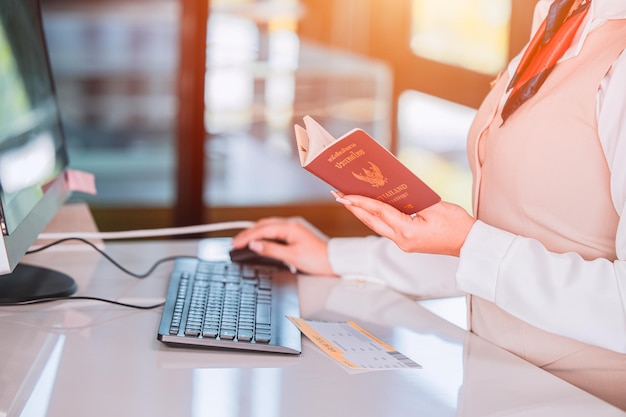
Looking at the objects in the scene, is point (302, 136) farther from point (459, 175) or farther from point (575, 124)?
point (459, 175)

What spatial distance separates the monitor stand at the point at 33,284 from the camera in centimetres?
122

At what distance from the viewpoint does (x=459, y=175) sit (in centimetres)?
408

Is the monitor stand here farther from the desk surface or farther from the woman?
the woman

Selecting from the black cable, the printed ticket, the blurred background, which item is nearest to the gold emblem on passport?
the printed ticket

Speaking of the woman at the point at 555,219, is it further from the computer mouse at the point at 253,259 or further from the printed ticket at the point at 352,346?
the computer mouse at the point at 253,259

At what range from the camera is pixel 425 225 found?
1096 mm

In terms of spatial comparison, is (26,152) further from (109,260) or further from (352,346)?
(352,346)

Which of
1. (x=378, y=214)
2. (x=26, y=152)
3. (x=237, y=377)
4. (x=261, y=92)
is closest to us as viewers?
(x=237, y=377)

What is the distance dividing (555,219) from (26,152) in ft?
2.58

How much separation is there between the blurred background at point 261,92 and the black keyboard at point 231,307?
7.67ft

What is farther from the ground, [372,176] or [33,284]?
[372,176]

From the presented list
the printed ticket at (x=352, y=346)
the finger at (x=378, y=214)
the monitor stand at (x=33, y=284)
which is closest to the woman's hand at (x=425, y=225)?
the finger at (x=378, y=214)

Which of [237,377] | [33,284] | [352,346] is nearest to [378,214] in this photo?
[352,346]

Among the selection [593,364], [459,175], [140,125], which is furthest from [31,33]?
[459,175]
